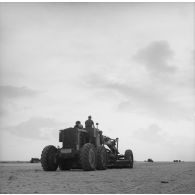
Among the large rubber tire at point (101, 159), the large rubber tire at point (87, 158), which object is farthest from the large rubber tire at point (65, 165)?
the large rubber tire at point (87, 158)

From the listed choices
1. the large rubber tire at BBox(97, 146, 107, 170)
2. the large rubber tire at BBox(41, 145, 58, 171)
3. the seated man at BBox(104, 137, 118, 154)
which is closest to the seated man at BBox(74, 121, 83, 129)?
the large rubber tire at BBox(97, 146, 107, 170)

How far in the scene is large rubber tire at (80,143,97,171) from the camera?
16891mm

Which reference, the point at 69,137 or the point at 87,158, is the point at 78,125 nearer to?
the point at 69,137

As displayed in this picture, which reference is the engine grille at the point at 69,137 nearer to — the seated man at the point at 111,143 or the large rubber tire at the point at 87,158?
the large rubber tire at the point at 87,158

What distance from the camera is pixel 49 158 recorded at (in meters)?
18.5

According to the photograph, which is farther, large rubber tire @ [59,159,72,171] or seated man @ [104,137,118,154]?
seated man @ [104,137,118,154]

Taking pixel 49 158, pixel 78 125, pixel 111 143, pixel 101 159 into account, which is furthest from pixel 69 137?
pixel 111 143

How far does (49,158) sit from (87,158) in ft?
8.45

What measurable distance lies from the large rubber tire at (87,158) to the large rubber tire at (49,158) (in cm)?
224

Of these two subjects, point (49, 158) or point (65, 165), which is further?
point (65, 165)

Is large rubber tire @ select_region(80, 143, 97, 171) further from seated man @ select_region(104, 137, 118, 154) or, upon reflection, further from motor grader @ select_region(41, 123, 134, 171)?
seated man @ select_region(104, 137, 118, 154)

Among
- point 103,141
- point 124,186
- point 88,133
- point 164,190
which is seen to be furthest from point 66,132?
point 164,190

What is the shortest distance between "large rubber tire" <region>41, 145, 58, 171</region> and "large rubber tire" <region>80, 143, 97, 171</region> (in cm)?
224

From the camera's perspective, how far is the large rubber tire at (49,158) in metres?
18.4
